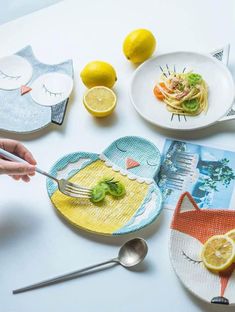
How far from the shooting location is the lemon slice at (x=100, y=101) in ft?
4.20

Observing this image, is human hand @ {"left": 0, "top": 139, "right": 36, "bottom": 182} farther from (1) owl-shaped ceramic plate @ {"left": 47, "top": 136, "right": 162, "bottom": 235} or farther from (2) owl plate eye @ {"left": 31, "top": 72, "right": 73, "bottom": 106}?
(2) owl plate eye @ {"left": 31, "top": 72, "right": 73, "bottom": 106}

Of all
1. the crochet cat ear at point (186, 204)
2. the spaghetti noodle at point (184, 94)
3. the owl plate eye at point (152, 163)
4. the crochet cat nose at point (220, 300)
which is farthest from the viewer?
the spaghetti noodle at point (184, 94)

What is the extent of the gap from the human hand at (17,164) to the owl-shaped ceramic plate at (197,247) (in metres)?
0.34

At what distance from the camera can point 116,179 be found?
119cm

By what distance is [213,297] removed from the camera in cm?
97

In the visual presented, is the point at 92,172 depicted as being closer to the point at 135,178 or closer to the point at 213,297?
the point at 135,178

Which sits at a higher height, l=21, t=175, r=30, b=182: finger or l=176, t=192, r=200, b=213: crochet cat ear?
l=176, t=192, r=200, b=213: crochet cat ear

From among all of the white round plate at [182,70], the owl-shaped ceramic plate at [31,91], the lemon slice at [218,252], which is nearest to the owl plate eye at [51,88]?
the owl-shaped ceramic plate at [31,91]

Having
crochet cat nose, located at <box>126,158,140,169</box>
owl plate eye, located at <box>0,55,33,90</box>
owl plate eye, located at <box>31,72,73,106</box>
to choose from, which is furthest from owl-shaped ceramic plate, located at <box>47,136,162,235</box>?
owl plate eye, located at <box>0,55,33,90</box>

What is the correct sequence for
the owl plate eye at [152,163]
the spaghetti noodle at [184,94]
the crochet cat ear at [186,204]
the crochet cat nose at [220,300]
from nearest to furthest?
the crochet cat nose at [220,300] → the crochet cat ear at [186,204] → the owl plate eye at [152,163] → the spaghetti noodle at [184,94]

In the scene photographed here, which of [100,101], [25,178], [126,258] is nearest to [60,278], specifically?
Answer: [126,258]

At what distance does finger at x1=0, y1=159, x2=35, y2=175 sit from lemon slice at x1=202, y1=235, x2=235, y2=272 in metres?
0.42

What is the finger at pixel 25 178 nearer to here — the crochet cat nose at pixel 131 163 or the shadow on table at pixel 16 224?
the shadow on table at pixel 16 224

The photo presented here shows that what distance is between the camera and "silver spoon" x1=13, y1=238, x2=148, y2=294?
40.3 inches
